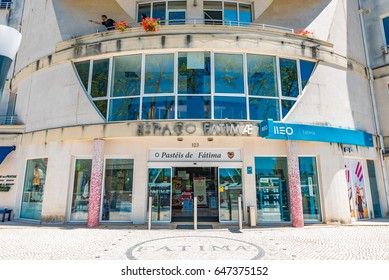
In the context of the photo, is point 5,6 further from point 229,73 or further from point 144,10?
point 229,73

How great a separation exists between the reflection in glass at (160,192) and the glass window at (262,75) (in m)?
5.01

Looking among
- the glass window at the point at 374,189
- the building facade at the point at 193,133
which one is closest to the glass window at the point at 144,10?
the building facade at the point at 193,133

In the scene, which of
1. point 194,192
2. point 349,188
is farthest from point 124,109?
point 349,188

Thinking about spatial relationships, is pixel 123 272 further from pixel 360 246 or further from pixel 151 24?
pixel 151 24

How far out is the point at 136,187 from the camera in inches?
425

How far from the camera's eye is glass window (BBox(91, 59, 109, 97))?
448 inches

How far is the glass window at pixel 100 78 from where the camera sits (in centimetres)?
1138

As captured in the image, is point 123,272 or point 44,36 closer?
point 123,272

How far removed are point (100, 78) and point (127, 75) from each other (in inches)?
49.3

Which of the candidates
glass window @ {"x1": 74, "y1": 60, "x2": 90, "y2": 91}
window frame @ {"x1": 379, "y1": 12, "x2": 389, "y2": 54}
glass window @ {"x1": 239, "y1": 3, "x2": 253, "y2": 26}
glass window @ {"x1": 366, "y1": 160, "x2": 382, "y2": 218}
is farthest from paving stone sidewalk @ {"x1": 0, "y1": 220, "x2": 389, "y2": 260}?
glass window @ {"x1": 239, "y1": 3, "x2": 253, "y2": 26}

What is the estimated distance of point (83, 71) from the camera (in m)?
11.9

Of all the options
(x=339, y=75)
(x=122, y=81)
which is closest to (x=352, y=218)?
(x=339, y=75)

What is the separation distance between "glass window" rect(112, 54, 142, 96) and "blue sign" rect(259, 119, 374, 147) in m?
5.52

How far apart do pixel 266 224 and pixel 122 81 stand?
333 inches
